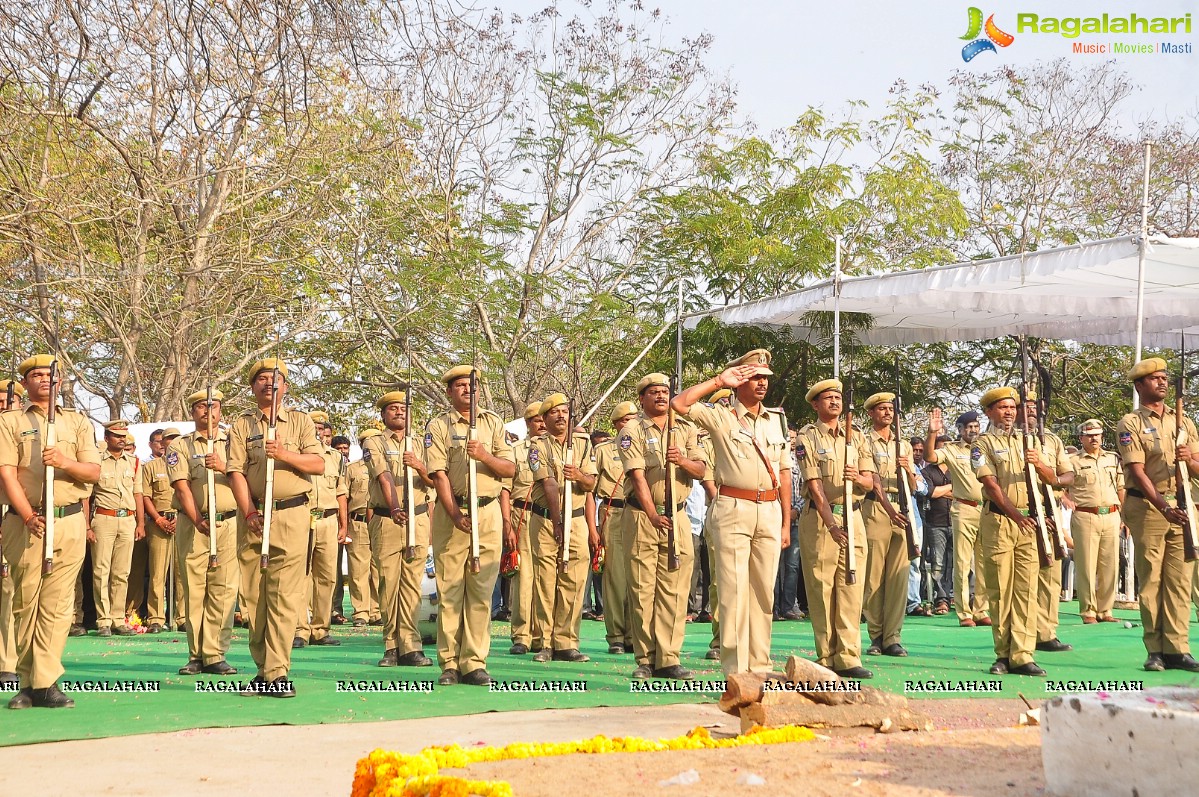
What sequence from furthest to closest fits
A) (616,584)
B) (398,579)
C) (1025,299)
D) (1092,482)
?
(1025,299) < (1092,482) < (616,584) < (398,579)

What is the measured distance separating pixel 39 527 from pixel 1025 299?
10.1 m

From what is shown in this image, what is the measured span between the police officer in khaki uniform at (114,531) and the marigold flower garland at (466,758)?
797 cm

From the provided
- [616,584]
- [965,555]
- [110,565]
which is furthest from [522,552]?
[965,555]

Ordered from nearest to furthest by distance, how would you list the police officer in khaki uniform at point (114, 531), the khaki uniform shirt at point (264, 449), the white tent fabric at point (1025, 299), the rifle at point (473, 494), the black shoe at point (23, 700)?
the black shoe at point (23, 700), the khaki uniform shirt at point (264, 449), the rifle at point (473, 494), the white tent fabric at point (1025, 299), the police officer in khaki uniform at point (114, 531)

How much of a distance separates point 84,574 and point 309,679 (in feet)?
16.1

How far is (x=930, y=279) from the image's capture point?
1198cm

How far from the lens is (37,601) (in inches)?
286

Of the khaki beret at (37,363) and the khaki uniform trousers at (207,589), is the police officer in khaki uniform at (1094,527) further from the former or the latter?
the khaki beret at (37,363)

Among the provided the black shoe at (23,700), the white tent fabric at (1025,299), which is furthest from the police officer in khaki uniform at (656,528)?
the white tent fabric at (1025,299)

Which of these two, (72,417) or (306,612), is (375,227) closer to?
(306,612)

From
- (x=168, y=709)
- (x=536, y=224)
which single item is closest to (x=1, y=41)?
(x=168, y=709)

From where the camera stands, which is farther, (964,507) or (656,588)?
(964,507)

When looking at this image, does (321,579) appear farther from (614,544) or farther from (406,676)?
(614,544)

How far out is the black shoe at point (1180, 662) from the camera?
28.7 feet
